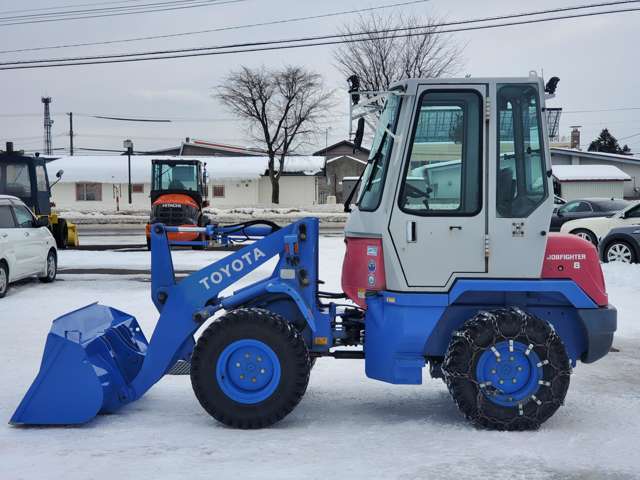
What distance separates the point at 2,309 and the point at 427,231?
27.2 ft

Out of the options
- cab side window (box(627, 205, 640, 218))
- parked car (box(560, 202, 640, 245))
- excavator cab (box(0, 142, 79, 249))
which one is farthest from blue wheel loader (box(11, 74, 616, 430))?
excavator cab (box(0, 142, 79, 249))

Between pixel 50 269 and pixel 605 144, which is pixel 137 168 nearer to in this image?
pixel 50 269

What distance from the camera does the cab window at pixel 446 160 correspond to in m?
5.92

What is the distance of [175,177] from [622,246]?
13.8m

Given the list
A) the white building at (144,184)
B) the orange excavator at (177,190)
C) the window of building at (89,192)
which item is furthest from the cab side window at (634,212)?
the window of building at (89,192)

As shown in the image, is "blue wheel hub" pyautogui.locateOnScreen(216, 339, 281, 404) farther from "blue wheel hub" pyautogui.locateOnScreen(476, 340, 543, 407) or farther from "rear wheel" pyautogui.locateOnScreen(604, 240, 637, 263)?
"rear wheel" pyautogui.locateOnScreen(604, 240, 637, 263)

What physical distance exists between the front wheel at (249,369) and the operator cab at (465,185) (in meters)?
0.98

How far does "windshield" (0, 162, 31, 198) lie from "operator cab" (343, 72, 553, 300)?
16689 millimetres

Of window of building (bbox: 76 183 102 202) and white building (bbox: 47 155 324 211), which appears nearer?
white building (bbox: 47 155 324 211)

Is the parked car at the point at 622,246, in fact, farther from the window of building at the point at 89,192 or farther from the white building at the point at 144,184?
the window of building at the point at 89,192

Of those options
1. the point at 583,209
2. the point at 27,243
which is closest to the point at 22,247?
the point at 27,243

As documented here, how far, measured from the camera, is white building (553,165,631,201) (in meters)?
52.0

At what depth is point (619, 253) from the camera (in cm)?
1617

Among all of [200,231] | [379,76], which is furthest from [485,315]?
[379,76]
